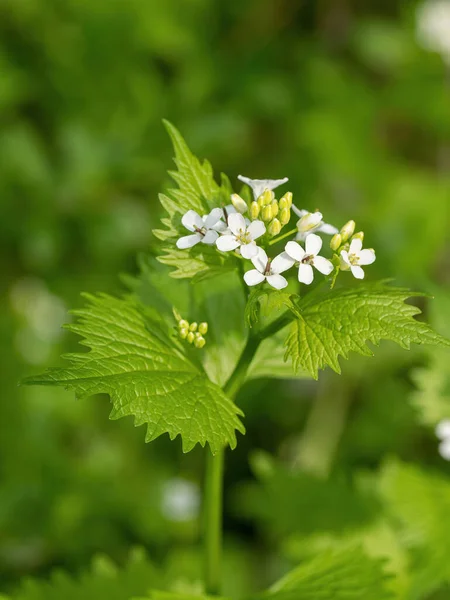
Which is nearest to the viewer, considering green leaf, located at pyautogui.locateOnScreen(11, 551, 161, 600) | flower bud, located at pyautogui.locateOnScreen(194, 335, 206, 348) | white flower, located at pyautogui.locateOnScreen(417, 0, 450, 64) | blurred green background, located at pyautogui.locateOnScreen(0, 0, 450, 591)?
flower bud, located at pyautogui.locateOnScreen(194, 335, 206, 348)

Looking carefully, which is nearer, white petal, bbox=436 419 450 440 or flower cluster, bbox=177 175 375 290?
flower cluster, bbox=177 175 375 290

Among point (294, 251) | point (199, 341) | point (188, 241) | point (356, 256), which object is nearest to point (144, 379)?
point (199, 341)

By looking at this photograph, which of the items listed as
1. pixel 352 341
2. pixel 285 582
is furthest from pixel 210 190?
pixel 285 582

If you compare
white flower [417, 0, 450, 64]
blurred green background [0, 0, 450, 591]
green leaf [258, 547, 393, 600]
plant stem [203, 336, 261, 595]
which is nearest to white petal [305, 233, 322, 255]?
plant stem [203, 336, 261, 595]

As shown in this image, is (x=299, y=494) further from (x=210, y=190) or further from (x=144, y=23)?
(x=144, y=23)

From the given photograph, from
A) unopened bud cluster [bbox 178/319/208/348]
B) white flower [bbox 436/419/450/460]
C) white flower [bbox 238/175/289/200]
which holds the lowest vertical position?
white flower [bbox 436/419/450/460]

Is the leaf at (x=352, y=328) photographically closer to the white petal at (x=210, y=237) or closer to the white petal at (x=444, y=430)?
the white petal at (x=210, y=237)

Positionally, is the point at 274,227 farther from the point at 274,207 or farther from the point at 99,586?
the point at 99,586

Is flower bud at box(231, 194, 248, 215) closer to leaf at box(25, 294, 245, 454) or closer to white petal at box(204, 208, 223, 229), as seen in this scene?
white petal at box(204, 208, 223, 229)
